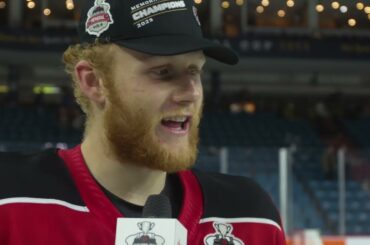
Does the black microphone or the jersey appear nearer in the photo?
the black microphone

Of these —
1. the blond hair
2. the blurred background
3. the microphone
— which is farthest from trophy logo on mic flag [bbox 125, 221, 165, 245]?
the blurred background

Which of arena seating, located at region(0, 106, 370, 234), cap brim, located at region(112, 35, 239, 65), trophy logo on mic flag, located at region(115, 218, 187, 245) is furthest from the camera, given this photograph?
arena seating, located at region(0, 106, 370, 234)

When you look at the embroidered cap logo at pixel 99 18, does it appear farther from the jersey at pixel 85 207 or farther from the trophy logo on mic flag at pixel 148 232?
the trophy logo on mic flag at pixel 148 232

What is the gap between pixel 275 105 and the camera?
13.2 meters

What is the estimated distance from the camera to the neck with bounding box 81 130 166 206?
1.05 metres

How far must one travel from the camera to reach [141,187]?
1061 mm

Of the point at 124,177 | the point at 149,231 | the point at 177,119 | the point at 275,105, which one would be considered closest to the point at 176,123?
the point at 177,119

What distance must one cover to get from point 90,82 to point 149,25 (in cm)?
13

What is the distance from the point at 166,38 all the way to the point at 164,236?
312mm

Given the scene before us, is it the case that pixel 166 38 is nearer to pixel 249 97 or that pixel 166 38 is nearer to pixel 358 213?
pixel 358 213

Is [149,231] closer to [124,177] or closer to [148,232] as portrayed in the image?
[148,232]

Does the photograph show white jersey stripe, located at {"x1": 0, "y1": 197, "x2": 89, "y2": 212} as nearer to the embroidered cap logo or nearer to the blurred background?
the embroidered cap logo

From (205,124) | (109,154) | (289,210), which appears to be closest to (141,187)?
(109,154)

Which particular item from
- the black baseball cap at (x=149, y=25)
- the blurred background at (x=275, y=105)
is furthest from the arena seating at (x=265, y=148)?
the black baseball cap at (x=149, y=25)
